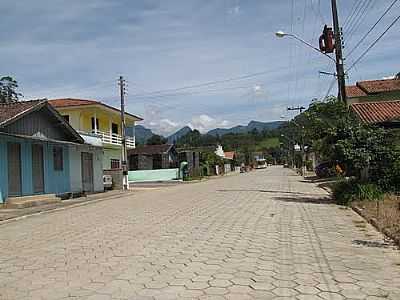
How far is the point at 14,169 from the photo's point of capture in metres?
20.6

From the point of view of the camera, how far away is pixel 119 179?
34406 millimetres

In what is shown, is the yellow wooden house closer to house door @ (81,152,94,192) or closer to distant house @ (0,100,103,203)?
house door @ (81,152,94,192)

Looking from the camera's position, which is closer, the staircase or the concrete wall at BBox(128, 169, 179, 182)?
the staircase

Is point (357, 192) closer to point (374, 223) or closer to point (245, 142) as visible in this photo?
point (374, 223)

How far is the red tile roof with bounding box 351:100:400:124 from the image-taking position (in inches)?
785

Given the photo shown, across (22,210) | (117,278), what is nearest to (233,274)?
(117,278)

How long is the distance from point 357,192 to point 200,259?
10700mm

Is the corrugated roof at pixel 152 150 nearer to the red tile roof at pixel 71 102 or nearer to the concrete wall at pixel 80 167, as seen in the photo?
the red tile roof at pixel 71 102

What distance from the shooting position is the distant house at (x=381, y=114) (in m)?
19.6

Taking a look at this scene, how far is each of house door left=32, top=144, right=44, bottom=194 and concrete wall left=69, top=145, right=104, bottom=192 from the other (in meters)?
3.39

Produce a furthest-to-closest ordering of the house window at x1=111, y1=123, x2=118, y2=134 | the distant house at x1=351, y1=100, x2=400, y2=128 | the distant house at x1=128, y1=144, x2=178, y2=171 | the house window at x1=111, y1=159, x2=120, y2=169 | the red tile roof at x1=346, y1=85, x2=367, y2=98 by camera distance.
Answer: the distant house at x1=128, y1=144, x2=178, y2=171 < the red tile roof at x1=346, y1=85, x2=367, y2=98 < the house window at x1=111, y1=159, x2=120, y2=169 < the house window at x1=111, y1=123, x2=118, y2=134 < the distant house at x1=351, y1=100, x2=400, y2=128

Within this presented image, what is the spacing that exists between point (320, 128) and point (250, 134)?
504ft

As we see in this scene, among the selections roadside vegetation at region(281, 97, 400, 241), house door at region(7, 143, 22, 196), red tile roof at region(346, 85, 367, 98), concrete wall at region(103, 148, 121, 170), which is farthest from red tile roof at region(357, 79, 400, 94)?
house door at region(7, 143, 22, 196)

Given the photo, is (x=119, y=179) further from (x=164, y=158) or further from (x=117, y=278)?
(x=164, y=158)
